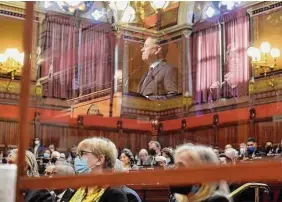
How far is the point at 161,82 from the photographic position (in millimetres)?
13703

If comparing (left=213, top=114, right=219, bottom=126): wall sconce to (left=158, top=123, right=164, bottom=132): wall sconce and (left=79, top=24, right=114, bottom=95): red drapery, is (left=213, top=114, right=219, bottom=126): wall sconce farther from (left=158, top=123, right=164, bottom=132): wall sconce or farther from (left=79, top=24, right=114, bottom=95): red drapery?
(left=79, top=24, right=114, bottom=95): red drapery

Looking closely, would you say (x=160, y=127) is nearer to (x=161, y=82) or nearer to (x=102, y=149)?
(x=161, y=82)

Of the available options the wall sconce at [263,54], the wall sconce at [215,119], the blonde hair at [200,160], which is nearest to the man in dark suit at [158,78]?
the wall sconce at [215,119]

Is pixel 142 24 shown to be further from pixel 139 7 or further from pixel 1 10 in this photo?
pixel 1 10

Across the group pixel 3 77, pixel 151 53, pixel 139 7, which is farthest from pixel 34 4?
pixel 151 53

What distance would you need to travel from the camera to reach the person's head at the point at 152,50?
13695 mm

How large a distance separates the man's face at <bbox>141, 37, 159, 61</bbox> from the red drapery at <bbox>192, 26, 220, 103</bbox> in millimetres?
1307

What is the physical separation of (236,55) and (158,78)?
2687mm

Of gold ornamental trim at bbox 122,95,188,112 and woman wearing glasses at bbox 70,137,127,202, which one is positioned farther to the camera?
gold ornamental trim at bbox 122,95,188,112

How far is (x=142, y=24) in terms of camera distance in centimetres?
1335

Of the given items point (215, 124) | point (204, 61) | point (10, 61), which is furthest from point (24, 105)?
point (204, 61)

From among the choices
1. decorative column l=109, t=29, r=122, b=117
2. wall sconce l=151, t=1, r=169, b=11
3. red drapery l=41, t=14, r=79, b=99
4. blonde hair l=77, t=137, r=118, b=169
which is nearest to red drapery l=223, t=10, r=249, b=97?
wall sconce l=151, t=1, r=169, b=11

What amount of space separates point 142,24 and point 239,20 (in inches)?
101

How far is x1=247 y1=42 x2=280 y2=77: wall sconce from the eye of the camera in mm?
10406
